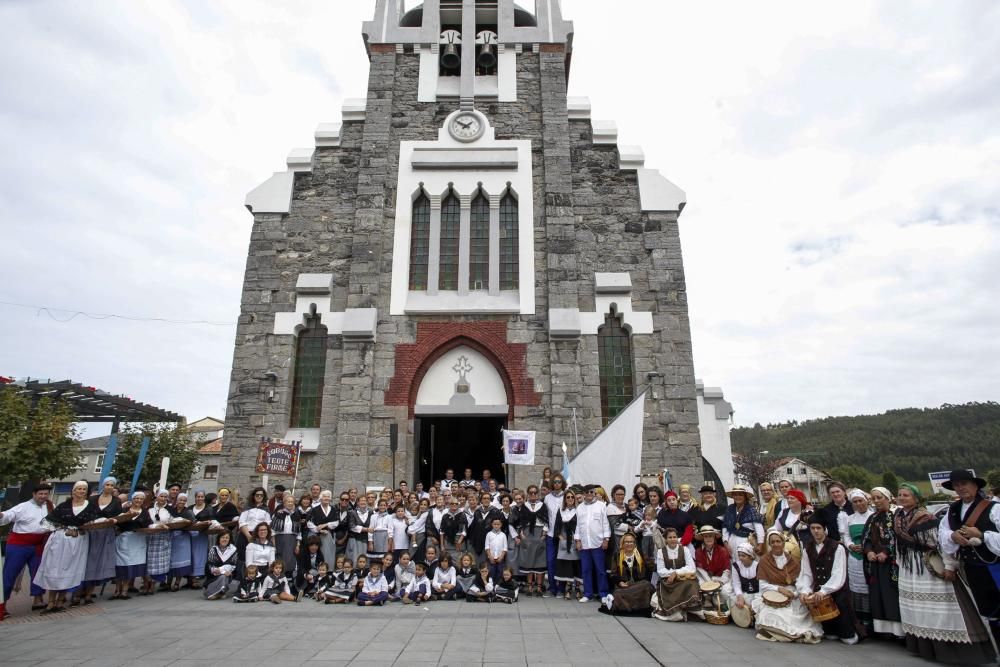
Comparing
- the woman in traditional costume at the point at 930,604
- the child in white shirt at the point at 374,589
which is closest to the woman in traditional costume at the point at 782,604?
the woman in traditional costume at the point at 930,604

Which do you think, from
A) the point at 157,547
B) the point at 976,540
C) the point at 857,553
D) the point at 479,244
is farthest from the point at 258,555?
the point at 479,244

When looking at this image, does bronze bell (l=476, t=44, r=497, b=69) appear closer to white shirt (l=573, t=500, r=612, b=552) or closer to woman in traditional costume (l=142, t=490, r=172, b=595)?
white shirt (l=573, t=500, r=612, b=552)

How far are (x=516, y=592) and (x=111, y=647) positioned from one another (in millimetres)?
5068

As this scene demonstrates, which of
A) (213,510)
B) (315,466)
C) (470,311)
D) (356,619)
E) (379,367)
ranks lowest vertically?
(356,619)

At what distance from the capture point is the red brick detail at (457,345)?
542 inches

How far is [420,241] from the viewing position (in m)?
15.4

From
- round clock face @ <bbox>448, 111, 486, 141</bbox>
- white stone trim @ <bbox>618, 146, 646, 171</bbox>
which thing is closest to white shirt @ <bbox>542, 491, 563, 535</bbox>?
white stone trim @ <bbox>618, 146, 646, 171</bbox>

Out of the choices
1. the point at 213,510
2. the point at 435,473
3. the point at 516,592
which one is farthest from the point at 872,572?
the point at 435,473

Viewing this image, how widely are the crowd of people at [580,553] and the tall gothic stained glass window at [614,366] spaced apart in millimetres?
3560

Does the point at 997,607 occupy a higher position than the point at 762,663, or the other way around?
the point at 997,607

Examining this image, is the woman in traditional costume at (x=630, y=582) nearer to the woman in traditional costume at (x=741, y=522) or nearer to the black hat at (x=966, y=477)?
the woman in traditional costume at (x=741, y=522)

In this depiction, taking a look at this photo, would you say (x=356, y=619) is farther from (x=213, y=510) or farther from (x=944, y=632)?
(x=944, y=632)

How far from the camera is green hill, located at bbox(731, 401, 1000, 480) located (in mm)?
66125

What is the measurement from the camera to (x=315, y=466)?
13406mm
